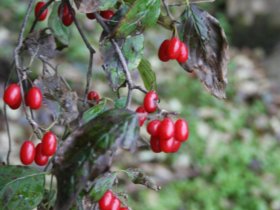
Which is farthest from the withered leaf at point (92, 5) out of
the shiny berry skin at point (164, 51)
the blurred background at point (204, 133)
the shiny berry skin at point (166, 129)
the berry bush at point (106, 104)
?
the blurred background at point (204, 133)

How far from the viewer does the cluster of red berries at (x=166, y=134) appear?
82 centimetres

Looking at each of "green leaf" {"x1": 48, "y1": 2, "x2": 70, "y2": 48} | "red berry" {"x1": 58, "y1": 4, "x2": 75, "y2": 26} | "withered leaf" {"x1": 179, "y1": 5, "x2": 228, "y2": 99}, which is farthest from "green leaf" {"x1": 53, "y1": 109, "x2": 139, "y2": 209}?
"green leaf" {"x1": 48, "y1": 2, "x2": 70, "y2": 48}

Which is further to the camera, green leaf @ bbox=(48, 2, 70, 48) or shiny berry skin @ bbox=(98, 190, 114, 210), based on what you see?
green leaf @ bbox=(48, 2, 70, 48)

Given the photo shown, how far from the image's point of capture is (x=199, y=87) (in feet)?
14.2

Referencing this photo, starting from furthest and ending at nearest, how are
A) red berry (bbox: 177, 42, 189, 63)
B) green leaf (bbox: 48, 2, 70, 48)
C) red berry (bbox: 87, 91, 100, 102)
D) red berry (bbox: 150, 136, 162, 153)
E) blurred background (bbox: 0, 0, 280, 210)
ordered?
1. blurred background (bbox: 0, 0, 280, 210)
2. green leaf (bbox: 48, 2, 70, 48)
3. red berry (bbox: 87, 91, 100, 102)
4. red berry (bbox: 177, 42, 189, 63)
5. red berry (bbox: 150, 136, 162, 153)

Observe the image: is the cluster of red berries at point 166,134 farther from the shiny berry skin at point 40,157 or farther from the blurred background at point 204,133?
the blurred background at point 204,133

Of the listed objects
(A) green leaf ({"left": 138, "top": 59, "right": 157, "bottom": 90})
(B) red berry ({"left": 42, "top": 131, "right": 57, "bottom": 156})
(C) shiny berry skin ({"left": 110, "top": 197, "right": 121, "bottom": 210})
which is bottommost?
(C) shiny berry skin ({"left": 110, "top": 197, "right": 121, "bottom": 210})

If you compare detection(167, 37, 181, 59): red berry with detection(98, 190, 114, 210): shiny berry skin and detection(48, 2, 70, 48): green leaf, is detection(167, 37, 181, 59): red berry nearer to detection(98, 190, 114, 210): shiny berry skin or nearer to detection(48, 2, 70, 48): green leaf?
detection(98, 190, 114, 210): shiny berry skin

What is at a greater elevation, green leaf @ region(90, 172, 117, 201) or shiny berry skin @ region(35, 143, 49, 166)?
shiny berry skin @ region(35, 143, 49, 166)

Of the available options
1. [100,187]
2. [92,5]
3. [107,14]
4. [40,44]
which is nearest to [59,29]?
[40,44]

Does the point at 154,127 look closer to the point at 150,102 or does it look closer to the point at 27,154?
the point at 150,102

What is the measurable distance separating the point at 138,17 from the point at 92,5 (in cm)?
8

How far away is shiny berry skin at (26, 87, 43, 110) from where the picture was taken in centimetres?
92

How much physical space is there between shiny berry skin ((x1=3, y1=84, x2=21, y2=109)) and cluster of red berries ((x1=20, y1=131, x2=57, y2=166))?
0.07m
